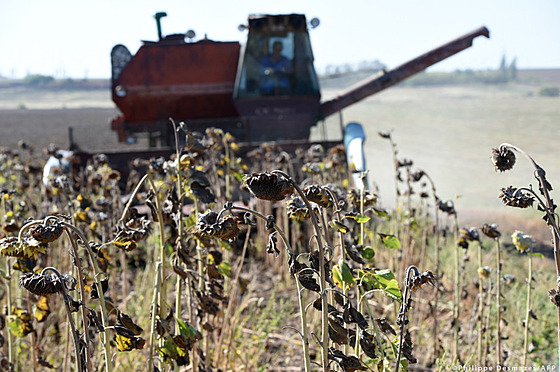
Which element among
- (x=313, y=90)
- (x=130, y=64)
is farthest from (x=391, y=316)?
(x=130, y=64)

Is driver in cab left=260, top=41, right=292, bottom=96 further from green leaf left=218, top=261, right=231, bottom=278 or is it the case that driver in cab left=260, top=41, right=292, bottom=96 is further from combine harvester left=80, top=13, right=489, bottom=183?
green leaf left=218, top=261, right=231, bottom=278

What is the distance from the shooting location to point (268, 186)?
1.11 meters

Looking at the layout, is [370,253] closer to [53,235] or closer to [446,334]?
[53,235]

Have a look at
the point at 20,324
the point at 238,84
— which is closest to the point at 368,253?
the point at 20,324

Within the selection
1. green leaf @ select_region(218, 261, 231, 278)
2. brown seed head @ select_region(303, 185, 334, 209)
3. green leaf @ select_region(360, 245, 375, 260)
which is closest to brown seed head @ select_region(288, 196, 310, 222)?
brown seed head @ select_region(303, 185, 334, 209)

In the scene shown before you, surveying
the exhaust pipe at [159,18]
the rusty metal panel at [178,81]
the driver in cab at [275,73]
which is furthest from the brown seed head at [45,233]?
the exhaust pipe at [159,18]

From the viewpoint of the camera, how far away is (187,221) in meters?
1.97

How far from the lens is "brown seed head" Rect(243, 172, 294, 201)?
1105 mm

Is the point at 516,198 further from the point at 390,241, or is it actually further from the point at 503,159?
the point at 390,241

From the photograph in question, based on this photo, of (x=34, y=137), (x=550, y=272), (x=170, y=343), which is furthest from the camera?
(x=34, y=137)

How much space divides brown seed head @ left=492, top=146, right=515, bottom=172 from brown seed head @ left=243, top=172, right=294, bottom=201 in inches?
22.8

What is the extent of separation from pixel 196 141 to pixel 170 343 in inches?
25.0

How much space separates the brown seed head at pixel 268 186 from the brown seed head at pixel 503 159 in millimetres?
580

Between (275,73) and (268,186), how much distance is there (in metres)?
6.21
